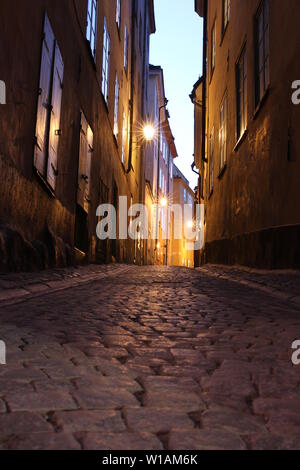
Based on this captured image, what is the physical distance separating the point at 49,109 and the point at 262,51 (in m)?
4.45

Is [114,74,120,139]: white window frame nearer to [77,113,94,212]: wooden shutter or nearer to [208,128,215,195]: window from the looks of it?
[208,128,215,195]: window

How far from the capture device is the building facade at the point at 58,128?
6223 millimetres

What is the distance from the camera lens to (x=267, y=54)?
9250 millimetres

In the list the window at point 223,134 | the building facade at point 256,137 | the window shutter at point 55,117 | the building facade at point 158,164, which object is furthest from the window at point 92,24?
the building facade at point 158,164

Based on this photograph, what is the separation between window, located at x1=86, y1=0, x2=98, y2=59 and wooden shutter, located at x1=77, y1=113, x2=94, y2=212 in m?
2.02

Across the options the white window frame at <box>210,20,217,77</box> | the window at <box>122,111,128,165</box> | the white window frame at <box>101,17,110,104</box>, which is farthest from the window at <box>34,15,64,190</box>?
the window at <box>122,111,128,165</box>

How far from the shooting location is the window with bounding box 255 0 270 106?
9320mm

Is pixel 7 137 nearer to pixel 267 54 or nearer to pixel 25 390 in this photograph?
pixel 25 390

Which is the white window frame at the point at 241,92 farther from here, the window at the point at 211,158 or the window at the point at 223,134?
the window at the point at 211,158

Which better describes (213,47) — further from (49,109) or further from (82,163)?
(49,109)

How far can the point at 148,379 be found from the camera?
2.00m

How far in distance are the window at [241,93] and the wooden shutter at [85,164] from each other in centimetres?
350

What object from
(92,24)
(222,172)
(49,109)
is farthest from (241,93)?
(49,109)

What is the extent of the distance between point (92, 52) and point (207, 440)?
1179cm
